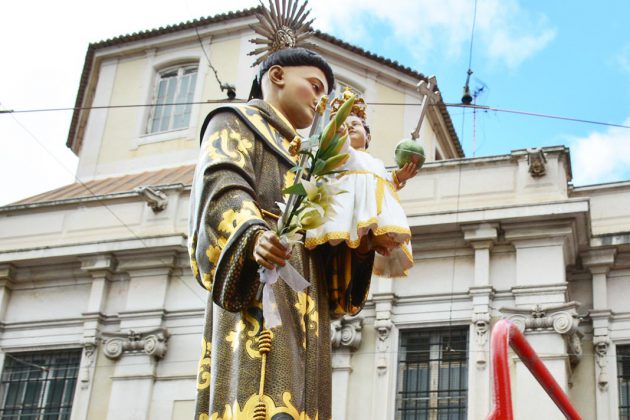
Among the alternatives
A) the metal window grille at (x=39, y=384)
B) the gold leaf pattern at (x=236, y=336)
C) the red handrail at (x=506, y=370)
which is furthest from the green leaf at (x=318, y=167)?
the metal window grille at (x=39, y=384)

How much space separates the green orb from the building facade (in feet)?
40.5

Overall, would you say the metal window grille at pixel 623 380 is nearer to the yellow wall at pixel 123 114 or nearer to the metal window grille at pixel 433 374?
the metal window grille at pixel 433 374

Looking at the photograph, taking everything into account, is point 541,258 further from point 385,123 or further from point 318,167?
point 318,167

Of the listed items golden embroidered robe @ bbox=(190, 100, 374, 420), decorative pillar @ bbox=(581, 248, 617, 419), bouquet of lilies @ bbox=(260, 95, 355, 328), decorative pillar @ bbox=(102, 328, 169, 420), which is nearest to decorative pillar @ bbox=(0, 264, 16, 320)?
decorative pillar @ bbox=(102, 328, 169, 420)

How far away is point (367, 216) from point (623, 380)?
14.1 meters

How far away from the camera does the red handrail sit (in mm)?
5035

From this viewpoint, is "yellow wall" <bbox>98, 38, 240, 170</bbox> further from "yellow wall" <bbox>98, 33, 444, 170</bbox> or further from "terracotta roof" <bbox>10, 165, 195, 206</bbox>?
"terracotta roof" <bbox>10, 165, 195, 206</bbox>

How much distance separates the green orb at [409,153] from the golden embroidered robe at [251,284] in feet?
1.59

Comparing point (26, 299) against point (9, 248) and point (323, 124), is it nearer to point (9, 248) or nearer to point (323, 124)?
point (9, 248)

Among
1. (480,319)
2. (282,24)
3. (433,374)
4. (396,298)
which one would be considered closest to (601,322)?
(480,319)

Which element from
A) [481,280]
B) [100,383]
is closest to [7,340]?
[100,383]

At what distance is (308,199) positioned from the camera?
4.36 m

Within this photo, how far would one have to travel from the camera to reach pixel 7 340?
71.4 feet

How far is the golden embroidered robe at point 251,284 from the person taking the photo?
4.61 meters
